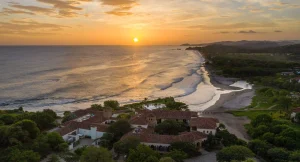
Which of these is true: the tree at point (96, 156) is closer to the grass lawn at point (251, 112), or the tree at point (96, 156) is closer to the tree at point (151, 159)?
the tree at point (151, 159)

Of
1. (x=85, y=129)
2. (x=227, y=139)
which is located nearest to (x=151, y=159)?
(x=227, y=139)

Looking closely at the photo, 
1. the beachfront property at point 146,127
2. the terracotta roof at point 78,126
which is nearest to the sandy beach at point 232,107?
the beachfront property at point 146,127

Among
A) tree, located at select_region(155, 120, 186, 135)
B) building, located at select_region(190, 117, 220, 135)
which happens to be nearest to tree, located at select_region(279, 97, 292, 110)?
building, located at select_region(190, 117, 220, 135)

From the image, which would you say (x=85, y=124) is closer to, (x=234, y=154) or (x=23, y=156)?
(x=23, y=156)

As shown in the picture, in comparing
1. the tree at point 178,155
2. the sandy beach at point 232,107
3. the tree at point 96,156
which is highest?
the tree at point 96,156

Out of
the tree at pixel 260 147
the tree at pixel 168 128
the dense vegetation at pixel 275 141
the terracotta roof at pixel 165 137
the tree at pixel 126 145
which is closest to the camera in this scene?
the dense vegetation at pixel 275 141

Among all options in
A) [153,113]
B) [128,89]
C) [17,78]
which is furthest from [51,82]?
[153,113]

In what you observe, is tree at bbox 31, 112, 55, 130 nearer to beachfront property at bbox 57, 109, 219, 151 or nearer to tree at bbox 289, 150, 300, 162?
beachfront property at bbox 57, 109, 219, 151
